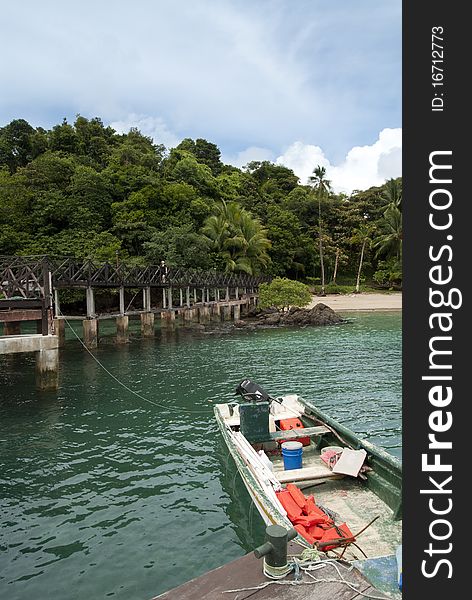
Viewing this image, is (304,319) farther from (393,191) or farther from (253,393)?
(393,191)

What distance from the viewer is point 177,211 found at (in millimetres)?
54188

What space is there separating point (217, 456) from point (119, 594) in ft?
16.1

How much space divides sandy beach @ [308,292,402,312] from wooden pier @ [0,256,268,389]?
8734 millimetres

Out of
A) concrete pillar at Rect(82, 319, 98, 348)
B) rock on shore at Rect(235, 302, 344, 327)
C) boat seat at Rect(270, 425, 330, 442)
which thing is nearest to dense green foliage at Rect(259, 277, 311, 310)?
rock on shore at Rect(235, 302, 344, 327)

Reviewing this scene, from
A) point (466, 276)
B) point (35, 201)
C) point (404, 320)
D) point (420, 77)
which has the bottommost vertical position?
point (404, 320)

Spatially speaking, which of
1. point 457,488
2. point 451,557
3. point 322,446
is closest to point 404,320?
point 457,488

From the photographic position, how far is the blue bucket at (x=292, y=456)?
893 centimetres

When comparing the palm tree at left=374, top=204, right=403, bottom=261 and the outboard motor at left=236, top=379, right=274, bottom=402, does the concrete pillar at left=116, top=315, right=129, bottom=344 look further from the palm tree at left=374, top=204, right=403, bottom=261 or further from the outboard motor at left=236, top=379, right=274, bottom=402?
the palm tree at left=374, top=204, right=403, bottom=261

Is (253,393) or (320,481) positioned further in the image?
(253,393)

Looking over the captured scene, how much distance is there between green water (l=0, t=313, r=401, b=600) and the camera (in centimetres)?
718

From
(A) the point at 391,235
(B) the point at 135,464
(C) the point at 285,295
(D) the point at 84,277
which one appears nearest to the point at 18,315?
(B) the point at 135,464

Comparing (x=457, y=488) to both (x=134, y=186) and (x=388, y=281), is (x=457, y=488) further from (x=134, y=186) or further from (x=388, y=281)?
(x=388, y=281)

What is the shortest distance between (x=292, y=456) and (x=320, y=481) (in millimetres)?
688

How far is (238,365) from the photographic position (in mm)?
22781
